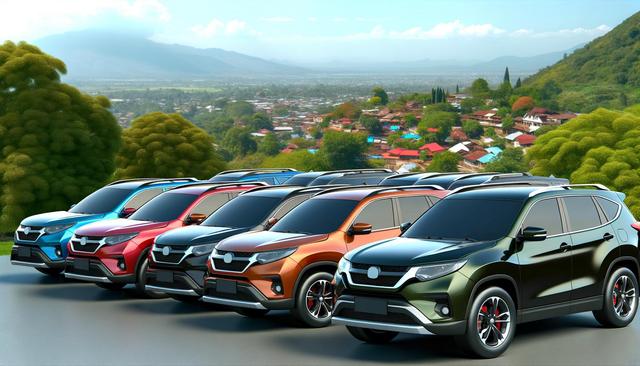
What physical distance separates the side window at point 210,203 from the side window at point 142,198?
2169 millimetres

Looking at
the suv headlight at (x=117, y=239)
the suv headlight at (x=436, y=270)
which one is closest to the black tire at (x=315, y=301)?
the suv headlight at (x=436, y=270)

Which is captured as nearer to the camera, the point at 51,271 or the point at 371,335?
the point at 371,335

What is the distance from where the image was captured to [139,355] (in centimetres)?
1106

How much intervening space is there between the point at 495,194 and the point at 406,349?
83.9 inches

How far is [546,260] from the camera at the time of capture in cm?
1114

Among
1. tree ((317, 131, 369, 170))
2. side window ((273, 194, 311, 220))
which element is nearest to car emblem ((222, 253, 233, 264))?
side window ((273, 194, 311, 220))

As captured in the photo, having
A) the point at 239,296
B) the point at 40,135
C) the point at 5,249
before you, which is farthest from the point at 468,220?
the point at 40,135

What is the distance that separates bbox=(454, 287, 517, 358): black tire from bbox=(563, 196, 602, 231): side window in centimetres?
170

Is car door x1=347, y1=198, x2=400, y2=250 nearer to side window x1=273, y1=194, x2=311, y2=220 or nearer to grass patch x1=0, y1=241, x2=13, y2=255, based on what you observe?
side window x1=273, y1=194, x2=311, y2=220

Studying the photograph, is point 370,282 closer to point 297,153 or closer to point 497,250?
point 497,250

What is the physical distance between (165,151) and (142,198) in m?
60.2

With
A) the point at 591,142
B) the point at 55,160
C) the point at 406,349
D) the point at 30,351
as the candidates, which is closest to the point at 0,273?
the point at 30,351

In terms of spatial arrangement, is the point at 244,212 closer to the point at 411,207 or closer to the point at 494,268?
the point at 411,207

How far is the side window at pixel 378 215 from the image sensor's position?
527 inches
